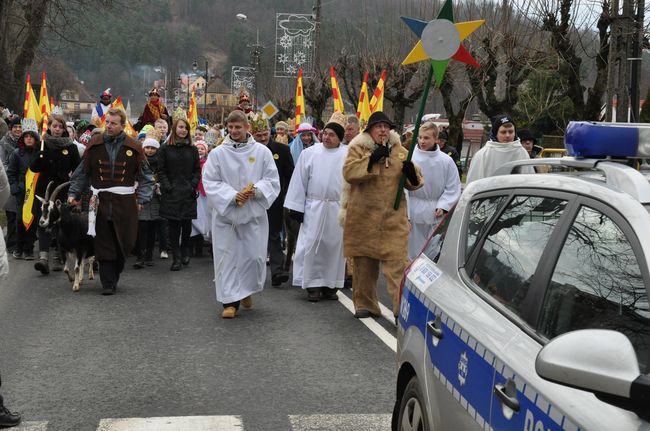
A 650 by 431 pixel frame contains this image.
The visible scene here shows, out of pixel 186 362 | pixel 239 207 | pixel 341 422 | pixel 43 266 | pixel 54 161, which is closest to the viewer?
pixel 341 422

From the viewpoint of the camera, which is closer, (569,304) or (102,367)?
(569,304)

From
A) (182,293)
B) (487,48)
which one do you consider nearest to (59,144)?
(182,293)

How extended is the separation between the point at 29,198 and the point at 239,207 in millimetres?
5023

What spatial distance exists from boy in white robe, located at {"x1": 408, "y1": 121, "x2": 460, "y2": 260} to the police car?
6.06 meters

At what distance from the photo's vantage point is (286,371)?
7465 mm

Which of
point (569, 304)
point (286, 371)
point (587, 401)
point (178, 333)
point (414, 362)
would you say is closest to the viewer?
point (587, 401)

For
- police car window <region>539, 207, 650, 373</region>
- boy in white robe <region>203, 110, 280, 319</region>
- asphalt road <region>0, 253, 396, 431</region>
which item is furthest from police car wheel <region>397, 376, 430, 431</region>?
boy in white robe <region>203, 110, 280, 319</region>

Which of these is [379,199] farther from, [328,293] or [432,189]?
[328,293]

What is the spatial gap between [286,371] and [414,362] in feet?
10.4

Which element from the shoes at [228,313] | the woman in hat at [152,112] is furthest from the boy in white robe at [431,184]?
the woman in hat at [152,112]

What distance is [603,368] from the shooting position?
2.32 m

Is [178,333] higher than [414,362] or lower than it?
lower

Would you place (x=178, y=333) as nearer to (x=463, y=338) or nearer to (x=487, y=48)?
(x=463, y=338)

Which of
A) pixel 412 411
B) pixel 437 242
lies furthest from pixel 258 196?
pixel 412 411
